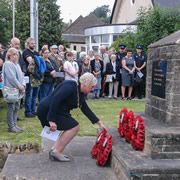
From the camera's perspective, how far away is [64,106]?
464 cm

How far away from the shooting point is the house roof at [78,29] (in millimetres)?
58719

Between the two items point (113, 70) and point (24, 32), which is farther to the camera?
point (24, 32)

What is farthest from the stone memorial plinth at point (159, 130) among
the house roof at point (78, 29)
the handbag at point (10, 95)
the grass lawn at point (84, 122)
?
the house roof at point (78, 29)

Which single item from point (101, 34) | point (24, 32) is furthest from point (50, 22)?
point (101, 34)

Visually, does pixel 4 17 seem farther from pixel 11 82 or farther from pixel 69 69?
pixel 11 82

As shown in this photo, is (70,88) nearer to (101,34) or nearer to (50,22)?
(101,34)

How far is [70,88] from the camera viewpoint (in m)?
4.46

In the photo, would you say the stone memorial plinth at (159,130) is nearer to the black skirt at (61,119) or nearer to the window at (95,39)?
Result: the black skirt at (61,119)

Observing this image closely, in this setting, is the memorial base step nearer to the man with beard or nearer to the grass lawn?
the grass lawn

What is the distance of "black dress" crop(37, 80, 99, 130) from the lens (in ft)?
14.4

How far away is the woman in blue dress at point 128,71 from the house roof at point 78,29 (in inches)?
1869

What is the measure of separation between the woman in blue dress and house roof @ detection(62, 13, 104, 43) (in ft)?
156

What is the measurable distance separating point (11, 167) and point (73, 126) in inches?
44.5

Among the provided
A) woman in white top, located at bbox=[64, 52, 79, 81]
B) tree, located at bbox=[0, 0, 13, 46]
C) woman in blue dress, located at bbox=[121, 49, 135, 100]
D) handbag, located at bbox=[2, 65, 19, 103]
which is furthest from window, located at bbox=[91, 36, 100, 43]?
tree, located at bbox=[0, 0, 13, 46]
